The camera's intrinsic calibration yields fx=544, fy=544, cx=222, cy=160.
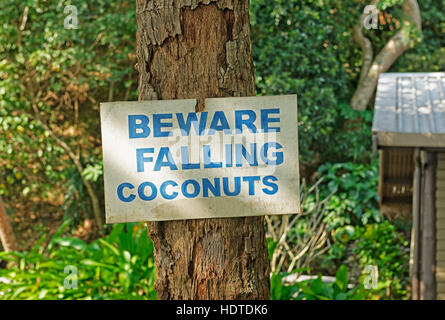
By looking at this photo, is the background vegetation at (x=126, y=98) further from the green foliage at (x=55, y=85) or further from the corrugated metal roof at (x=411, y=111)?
the corrugated metal roof at (x=411, y=111)

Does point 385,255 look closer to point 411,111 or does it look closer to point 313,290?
point 411,111

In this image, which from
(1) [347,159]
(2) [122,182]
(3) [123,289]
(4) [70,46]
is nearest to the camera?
(2) [122,182]

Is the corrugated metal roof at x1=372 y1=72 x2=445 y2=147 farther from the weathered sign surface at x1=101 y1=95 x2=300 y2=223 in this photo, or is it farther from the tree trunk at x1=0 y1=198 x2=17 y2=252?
the tree trunk at x1=0 y1=198 x2=17 y2=252

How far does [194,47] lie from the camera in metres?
1.27

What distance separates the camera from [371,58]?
10469 mm

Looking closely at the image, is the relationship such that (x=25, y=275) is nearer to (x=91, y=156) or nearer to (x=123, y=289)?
(x=123, y=289)

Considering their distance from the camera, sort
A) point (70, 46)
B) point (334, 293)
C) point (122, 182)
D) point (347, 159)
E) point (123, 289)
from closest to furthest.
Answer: point (122, 182), point (123, 289), point (334, 293), point (70, 46), point (347, 159)

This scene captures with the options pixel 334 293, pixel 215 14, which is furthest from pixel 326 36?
pixel 215 14

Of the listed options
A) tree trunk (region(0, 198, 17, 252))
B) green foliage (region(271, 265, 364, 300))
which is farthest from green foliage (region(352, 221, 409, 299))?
tree trunk (region(0, 198, 17, 252))

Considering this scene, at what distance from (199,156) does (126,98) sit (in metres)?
8.32

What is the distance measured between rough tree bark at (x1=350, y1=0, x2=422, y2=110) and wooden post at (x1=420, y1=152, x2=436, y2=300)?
4.95 m

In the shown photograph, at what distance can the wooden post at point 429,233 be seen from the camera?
5531 millimetres

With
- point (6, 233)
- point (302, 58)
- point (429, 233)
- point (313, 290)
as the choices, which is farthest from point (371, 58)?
point (6, 233)

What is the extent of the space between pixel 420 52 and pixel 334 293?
7232 mm
